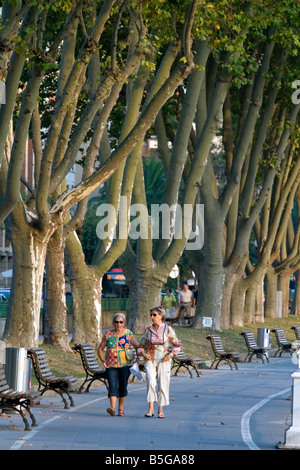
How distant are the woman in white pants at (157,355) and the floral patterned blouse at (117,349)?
1.00ft

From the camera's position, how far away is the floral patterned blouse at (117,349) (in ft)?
51.3

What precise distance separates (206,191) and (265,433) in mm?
20856

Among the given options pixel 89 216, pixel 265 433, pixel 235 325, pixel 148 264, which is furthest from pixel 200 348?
pixel 89 216

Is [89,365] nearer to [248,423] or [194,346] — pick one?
[248,423]

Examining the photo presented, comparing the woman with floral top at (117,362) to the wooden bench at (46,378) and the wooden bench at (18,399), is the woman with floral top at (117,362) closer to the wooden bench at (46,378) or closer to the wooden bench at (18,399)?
the wooden bench at (46,378)

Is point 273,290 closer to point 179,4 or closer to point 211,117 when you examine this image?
point 211,117

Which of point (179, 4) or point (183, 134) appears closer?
point (179, 4)

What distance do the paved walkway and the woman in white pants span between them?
40cm

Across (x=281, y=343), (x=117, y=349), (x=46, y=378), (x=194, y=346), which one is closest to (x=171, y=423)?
(x=117, y=349)

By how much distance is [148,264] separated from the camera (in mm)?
29781

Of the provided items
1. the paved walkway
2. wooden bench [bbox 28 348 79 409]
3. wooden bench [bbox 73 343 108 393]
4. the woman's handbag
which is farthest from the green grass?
the woman's handbag

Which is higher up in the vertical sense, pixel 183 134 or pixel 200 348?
pixel 183 134

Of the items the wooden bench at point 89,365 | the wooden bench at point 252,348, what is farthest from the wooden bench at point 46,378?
the wooden bench at point 252,348

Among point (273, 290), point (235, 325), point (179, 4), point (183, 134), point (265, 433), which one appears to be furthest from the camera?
point (273, 290)
